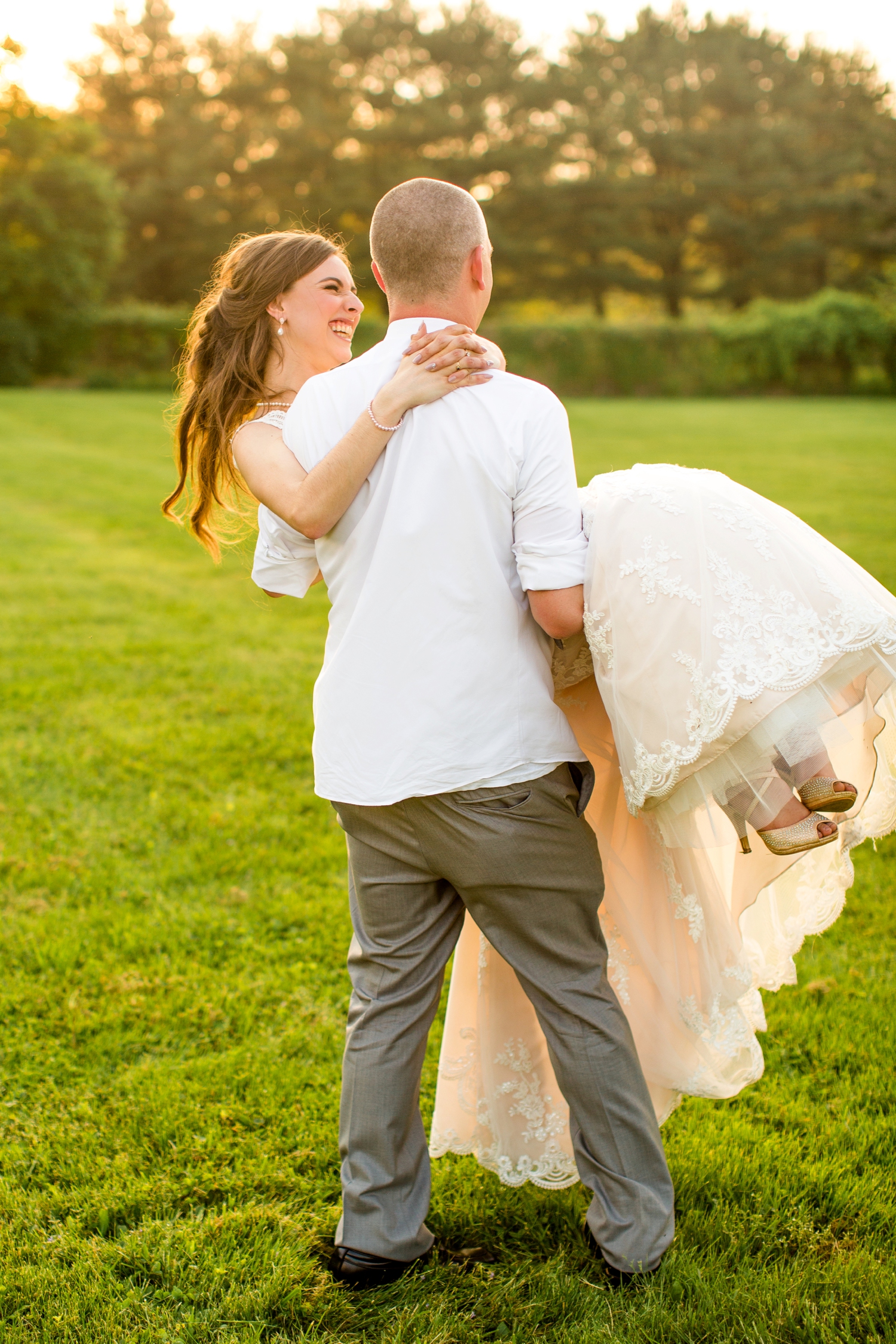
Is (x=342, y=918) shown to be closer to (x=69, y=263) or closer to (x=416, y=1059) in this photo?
(x=416, y=1059)

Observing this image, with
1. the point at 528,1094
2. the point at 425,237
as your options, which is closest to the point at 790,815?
the point at 528,1094

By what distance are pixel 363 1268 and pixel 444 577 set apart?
1509 mm

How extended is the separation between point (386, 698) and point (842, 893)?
1.22 metres

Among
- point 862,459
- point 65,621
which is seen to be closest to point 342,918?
point 65,621

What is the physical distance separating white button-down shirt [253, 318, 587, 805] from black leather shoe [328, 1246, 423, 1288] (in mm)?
1017

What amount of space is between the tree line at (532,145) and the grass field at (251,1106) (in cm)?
3588

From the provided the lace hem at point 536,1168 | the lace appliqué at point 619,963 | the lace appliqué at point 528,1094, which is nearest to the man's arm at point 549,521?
the lace appliqué at point 619,963

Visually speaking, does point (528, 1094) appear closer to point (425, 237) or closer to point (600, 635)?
point (600, 635)

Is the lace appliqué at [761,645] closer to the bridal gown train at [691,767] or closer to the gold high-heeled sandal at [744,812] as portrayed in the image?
the bridal gown train at [691,767]

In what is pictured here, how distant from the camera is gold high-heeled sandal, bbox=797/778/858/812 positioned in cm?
199

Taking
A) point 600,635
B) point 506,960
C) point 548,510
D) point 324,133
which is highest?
point 324,133

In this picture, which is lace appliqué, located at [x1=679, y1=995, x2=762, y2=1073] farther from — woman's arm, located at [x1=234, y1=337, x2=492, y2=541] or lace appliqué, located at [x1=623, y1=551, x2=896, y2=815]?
woman's arm, located at [x1=234, y1=337, x2=492, y2=541]

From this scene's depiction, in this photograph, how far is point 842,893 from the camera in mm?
2547

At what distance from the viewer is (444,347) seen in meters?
1.99
